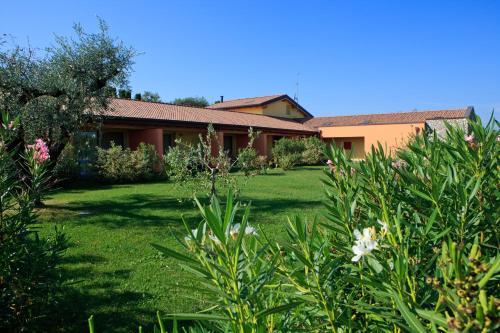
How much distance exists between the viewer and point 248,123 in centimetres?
2925

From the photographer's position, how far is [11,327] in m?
2.80

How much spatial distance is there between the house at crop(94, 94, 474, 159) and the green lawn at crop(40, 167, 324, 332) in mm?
3761

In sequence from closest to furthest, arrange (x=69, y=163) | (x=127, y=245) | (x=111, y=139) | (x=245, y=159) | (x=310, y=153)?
(x=127, y=245) → (x=245, y=159) → (x=69, y=163) → (x=111, y=139) → (x=310, y=153)

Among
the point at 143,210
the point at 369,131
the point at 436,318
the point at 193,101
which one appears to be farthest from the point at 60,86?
the point at 193,101

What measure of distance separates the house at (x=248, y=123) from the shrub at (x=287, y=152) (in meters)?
1.92

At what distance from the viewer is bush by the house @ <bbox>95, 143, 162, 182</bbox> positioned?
1788 cm

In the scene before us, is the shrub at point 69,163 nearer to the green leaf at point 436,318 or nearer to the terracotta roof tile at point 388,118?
the green leaf at point 436,318

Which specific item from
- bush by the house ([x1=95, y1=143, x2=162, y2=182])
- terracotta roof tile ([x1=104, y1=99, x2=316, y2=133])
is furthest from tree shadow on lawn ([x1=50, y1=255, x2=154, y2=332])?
terracotta roof tile ([x1=104, y1=99, x2=316, y2=133])

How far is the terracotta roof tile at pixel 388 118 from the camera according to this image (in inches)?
1293

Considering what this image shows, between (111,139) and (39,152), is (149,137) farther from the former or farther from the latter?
(39,152)

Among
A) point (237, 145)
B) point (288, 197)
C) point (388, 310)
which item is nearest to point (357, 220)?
point (388, 310)

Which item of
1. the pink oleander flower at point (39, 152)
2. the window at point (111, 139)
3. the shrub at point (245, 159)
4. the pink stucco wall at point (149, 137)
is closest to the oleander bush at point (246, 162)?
the shrub at point (245, 159)

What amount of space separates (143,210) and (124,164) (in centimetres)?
804

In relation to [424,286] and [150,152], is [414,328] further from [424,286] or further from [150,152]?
[150,152]
